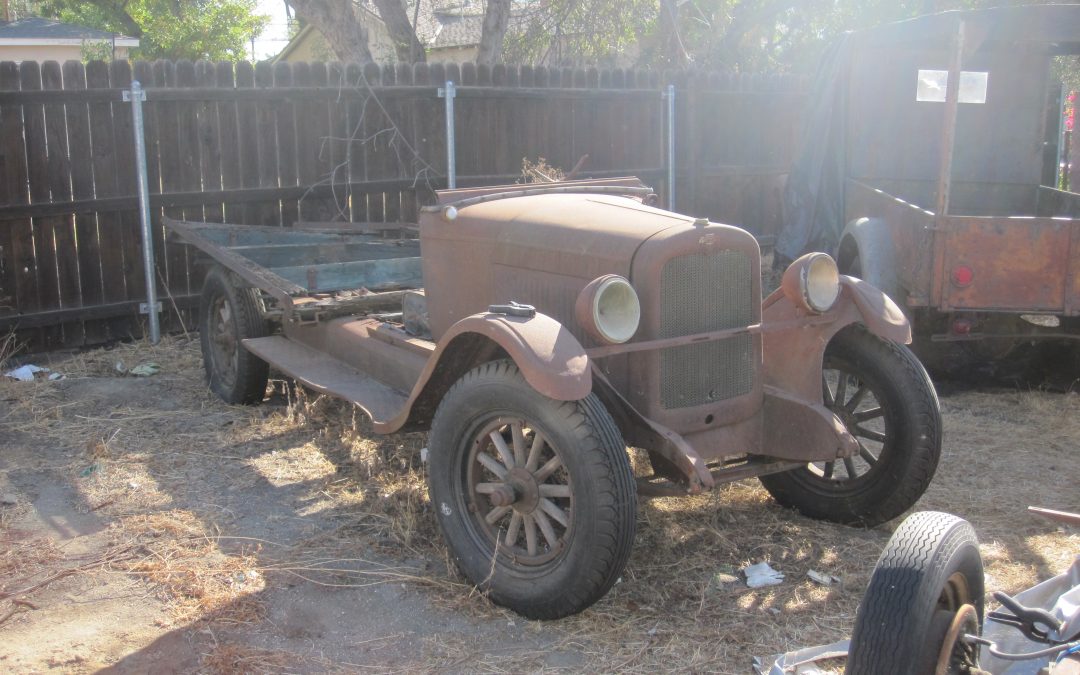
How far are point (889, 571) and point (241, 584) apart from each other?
248cm

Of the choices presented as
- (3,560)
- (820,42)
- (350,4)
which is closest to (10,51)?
(350,4)

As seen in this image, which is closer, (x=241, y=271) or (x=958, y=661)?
(x=958, y=661)

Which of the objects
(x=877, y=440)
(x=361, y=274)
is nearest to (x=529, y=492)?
(x=877, y=440)

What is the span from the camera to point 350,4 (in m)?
11.6

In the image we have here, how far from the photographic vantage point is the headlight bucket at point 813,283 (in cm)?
408

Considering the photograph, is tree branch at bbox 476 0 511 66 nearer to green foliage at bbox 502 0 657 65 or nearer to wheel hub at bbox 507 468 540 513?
green foliage at bbox 502 0 657 65

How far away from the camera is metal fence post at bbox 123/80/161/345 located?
7871 mm

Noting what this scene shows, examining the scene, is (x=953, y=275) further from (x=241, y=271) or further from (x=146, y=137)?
(x=146, y=137)

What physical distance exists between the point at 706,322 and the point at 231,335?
3653 mm

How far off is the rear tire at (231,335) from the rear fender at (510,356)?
7.48ft

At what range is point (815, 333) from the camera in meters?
4.22

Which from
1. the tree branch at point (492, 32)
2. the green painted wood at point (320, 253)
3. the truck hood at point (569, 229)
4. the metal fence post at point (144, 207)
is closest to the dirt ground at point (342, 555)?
the green painted wood at point (320, 253)

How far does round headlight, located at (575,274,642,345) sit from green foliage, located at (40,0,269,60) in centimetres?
2347

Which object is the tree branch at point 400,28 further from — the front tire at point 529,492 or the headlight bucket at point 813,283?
the front tire at point 529,492
